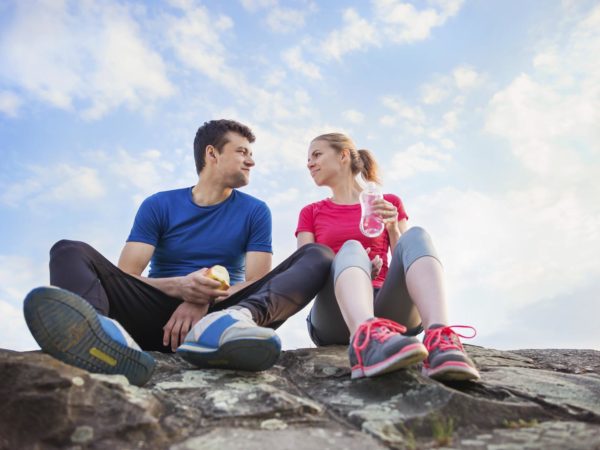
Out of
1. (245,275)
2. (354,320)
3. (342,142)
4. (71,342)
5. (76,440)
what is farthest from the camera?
(342,142)

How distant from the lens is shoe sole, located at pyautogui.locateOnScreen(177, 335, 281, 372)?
2873 mm

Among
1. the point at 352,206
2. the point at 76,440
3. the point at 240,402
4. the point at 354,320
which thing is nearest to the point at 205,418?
the point at 240,402

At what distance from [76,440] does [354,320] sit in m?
1.51

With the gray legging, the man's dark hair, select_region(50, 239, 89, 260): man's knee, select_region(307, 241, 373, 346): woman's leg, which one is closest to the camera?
select_region(307, 241, 373, 346): woman's leg

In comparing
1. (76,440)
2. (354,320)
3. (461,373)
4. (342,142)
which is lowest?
(76,440)

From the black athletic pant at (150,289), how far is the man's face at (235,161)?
171 centimetres

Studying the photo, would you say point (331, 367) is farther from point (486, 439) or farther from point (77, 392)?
point (77, 392)

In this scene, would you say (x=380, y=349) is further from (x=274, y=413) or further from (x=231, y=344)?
(x=231, y=344)

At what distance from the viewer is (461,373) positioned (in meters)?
2.76

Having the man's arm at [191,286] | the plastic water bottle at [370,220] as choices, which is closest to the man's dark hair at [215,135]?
the plastic water bottle at [370,220]

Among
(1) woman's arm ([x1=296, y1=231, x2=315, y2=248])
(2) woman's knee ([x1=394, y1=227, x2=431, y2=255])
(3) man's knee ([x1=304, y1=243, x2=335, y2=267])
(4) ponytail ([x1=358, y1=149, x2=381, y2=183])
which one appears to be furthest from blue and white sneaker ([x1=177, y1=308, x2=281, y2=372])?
(4) ponytail ([x1=358, y1=149, x2=381, y2=183])

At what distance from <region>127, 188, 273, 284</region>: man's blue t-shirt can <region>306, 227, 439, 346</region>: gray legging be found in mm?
944

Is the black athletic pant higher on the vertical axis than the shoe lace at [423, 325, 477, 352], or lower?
higher

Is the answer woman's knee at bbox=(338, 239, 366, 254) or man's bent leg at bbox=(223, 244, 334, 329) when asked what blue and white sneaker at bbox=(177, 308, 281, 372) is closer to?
man's bent leg at bbox=(223, 244, 334, 329)
